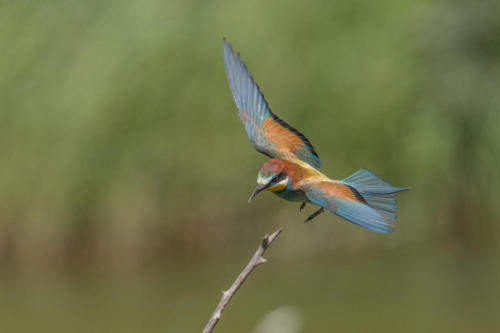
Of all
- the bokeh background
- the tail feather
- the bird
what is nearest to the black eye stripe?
the bird

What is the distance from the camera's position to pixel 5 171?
4.68 metres

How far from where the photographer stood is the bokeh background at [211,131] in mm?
4617

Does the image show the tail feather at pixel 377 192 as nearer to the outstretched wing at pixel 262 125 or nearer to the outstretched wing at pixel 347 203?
the outstretched wing at pixel 347 203

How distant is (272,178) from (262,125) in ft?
1.41

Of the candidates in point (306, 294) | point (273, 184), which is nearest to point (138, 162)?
point (306, 294)

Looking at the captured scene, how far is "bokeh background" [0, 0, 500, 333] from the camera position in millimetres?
4617

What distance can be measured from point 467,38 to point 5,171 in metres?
2.67

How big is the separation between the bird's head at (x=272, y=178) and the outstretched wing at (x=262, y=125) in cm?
28

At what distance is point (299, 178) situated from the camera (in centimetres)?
179

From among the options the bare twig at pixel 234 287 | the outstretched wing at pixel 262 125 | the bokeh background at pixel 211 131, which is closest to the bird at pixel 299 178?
the outstretched wing at pixel 262 125

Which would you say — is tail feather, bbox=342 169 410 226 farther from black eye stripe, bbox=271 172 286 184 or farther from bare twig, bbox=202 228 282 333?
bare twig, bbox=202 228 282 333

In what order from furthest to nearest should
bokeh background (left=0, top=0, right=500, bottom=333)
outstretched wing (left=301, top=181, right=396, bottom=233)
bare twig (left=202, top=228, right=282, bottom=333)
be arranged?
bokeh background (left=0, top=0, right=500, bottom=333)
outstretched wing (left=301, top=181, right=396, bottom=233)
bare twig (left=202, top=228, right=282, bottom=333)

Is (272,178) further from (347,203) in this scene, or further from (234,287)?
(234,287)

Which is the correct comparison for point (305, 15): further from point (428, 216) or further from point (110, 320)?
point (110, 320)
